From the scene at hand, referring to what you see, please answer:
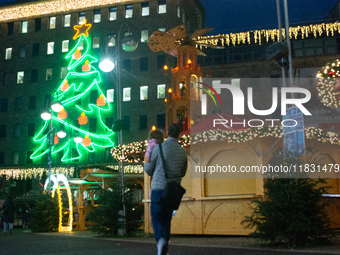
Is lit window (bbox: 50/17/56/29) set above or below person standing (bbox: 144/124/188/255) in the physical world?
above

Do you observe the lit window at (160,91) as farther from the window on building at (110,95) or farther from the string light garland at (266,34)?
the string light garland at (266,34)

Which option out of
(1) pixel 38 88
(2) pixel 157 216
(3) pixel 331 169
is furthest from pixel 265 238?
(1) pixel 38 88

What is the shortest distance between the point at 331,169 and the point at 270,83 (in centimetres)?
3232

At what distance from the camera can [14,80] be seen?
2200 inches

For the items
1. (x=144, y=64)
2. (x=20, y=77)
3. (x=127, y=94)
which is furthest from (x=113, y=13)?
(x=20, y=77)

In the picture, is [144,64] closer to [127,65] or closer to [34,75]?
[127,65]

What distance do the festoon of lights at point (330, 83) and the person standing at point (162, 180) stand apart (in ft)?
41.1

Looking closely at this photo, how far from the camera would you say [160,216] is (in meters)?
6.34

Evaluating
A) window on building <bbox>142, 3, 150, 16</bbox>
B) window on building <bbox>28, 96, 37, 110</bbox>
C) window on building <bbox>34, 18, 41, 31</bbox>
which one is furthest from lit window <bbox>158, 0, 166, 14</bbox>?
window on building <bbox>28, 96, 37, 110</bbox>

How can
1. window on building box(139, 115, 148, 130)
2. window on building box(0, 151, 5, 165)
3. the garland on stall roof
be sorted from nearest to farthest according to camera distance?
the garland on stall roof < window on building box(139, 115, 148, 130) < window on building box(0, 151, 5, 165)

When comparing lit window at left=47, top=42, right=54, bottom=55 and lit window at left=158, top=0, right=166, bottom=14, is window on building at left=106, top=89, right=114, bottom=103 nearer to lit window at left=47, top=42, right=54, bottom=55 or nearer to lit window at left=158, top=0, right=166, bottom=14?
lit window at left=47, top=42, right=54, bottom=55

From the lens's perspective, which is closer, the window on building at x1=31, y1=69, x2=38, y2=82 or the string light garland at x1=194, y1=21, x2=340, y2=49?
the string light garland at x1=194, y1=21, x2=340, y2=49

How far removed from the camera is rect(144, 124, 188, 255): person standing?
633cm

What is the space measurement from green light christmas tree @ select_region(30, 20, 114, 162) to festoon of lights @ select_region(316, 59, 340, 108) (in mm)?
31714
